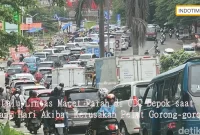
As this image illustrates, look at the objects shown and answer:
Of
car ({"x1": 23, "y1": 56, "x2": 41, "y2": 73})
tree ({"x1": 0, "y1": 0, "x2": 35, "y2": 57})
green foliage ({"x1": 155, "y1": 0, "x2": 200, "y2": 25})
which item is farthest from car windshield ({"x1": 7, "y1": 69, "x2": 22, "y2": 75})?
tree ({"x1": 0, "y1": 0, "x2": 35, "y2": 57})

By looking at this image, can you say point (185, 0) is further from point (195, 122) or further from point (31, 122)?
point (195, 122)

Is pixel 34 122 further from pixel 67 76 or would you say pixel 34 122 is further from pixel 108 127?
pixel 67 76

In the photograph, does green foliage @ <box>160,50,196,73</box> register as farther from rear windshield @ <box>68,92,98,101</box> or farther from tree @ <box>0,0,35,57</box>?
tree @ <box>0,0,35,57</box>

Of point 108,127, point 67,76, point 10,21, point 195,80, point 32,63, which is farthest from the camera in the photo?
point 32,63

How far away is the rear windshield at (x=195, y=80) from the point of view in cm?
980

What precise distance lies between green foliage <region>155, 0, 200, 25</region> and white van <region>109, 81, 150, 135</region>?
1696 inches

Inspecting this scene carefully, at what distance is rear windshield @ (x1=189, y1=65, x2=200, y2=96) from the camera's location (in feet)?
32.1

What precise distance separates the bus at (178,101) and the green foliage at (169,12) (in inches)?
1866

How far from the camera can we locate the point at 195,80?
32.6ft

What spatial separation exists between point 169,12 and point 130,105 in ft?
186

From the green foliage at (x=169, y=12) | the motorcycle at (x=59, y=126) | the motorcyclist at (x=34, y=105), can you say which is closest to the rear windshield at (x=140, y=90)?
the motorcycle at (x=59, y=126)

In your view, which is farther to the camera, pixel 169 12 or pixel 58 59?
pixel 169 12

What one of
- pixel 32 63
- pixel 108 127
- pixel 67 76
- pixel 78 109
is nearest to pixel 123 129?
pixel 78 109

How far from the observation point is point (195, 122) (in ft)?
31.6
